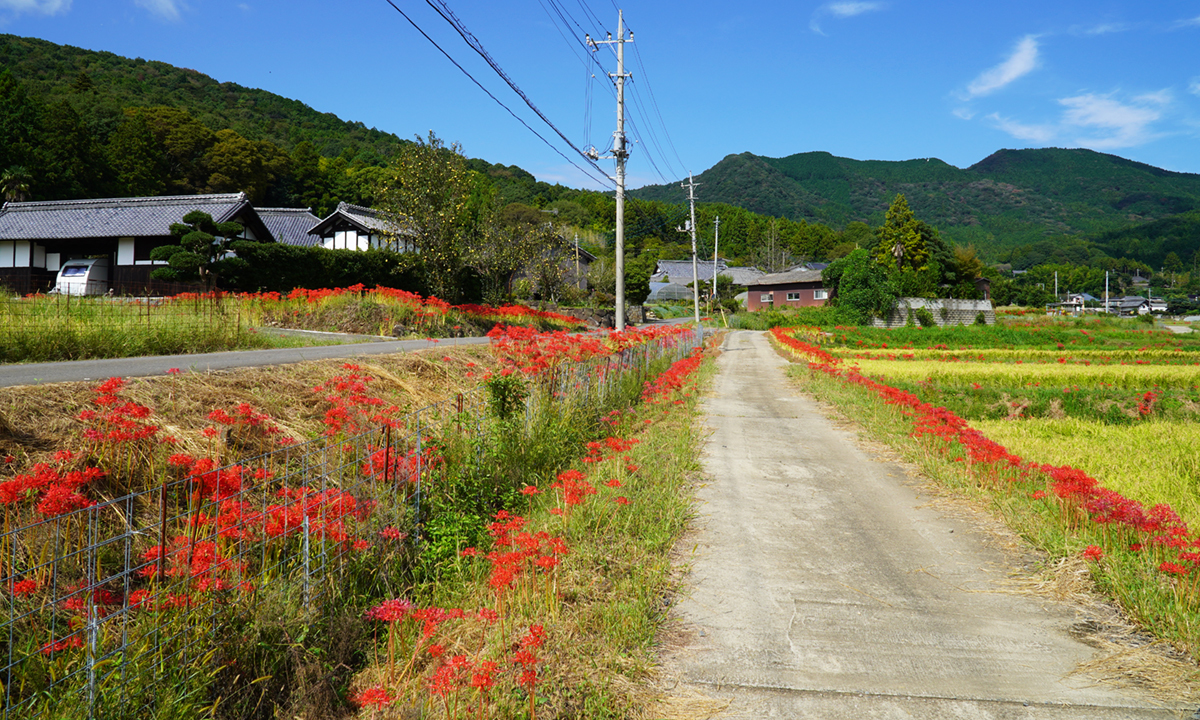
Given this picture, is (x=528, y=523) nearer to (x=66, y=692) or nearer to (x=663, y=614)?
(x=663, y=614)

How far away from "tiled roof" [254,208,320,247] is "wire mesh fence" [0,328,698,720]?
1252 inches

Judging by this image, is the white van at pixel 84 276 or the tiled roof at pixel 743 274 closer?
the white van at pixel 84 276

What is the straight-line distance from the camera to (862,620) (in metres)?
3.48

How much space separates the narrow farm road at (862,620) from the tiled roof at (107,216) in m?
25.3

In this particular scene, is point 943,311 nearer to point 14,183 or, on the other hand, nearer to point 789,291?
point 789,291

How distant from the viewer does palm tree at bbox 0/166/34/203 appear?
30.6m

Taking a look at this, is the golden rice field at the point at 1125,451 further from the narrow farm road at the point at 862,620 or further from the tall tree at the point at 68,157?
the tall tree at the point at 68,157

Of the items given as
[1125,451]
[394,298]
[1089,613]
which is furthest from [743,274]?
[1089,613]

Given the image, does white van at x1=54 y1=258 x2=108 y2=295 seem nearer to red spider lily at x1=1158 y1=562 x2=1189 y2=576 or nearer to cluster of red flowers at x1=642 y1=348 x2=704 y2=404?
cluster of red flowers at x1=642 y1=348 x2=704 y2=404

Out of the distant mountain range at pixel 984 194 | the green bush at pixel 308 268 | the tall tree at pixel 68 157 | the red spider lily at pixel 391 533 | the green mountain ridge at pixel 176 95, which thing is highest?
the distant mountain range at pixel 984 194

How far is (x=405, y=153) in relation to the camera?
64.7 ft

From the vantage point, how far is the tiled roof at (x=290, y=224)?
32.7 m

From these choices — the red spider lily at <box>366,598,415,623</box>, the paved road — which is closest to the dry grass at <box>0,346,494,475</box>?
the paved road

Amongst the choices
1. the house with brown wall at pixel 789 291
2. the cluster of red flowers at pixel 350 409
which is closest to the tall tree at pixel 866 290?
the house with brown wall at pixel 789 291
